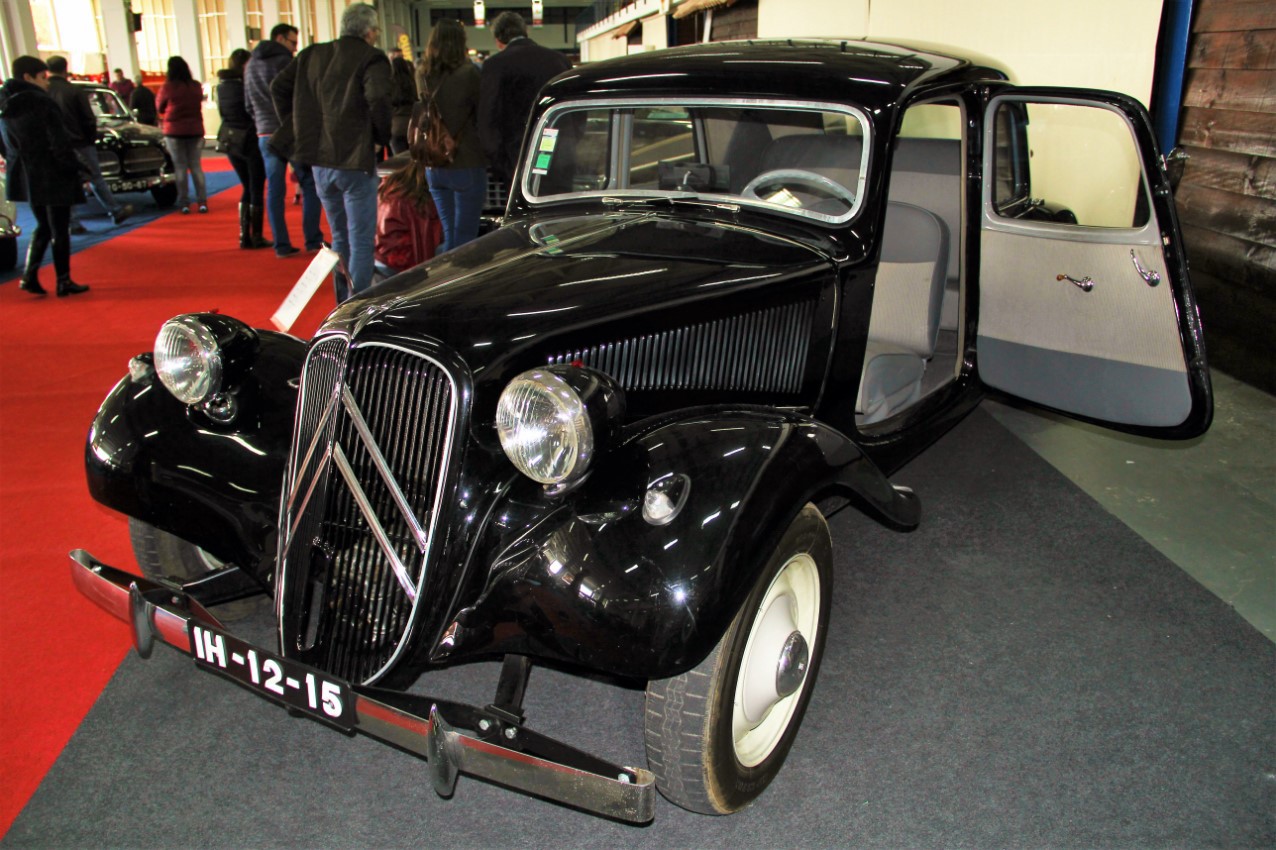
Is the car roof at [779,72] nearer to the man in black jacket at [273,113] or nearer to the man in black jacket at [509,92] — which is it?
the man in black jacket at [509,92]

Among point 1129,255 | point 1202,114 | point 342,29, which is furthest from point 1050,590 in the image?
point 342,29

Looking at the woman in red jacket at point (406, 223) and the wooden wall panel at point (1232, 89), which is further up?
the wooden wall panel at point (1232, 89)

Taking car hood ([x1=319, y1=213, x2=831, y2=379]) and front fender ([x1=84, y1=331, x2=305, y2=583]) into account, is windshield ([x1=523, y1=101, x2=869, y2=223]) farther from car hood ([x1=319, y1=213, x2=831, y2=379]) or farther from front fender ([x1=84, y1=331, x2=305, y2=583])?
front fender ([x1=84, y1=331, x2=305, y2=583])

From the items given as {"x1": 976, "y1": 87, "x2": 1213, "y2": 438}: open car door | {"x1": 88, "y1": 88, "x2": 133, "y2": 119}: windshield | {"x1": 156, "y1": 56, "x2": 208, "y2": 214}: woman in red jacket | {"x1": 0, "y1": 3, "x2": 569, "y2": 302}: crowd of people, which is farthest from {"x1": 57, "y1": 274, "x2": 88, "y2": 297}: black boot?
{"x1": 976, "y1": 87, "x2": 1213, "y2": 438}: open car door

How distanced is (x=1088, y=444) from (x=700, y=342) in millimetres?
2468

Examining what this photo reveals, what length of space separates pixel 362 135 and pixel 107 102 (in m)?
7.16

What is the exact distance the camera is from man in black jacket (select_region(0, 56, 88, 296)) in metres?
5.70

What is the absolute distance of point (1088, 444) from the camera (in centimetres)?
391

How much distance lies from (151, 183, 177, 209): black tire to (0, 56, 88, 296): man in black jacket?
384 cm

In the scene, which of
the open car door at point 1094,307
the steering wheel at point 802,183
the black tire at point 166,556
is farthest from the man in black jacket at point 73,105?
the open car door at point 1094,307

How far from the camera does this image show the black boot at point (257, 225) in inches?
299

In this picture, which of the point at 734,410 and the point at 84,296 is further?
the point at 84,296

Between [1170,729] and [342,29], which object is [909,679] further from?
[342,29]

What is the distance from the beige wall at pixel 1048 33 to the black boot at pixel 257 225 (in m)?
4.78
